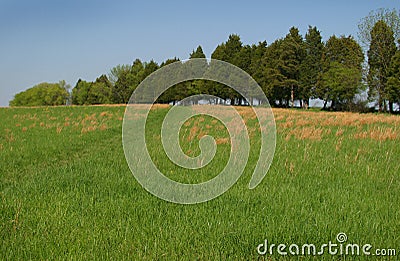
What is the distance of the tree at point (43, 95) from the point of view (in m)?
114

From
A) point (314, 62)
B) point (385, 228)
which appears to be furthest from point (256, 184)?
point (314, 62)

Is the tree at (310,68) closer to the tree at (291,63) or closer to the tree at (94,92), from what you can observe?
the tree at (291,63)

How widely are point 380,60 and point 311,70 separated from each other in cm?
1384

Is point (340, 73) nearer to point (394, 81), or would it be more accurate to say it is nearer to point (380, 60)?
point (380, 60)

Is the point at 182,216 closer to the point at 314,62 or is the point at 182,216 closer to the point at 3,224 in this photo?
the point at 3,224

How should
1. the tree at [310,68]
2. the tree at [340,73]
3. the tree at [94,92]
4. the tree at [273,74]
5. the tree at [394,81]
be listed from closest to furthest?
1. the tree at [394,81]
2. the tree at [340,73]
3. the tree at [273,74]
4. the tree at [310,68]
5. the tree at [94,92]

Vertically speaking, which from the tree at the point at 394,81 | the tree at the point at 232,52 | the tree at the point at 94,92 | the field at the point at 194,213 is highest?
the tree at the point at 232,52

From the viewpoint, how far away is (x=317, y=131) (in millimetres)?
13320

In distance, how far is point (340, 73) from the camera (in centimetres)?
4772

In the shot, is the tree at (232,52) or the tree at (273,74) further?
the tree at (232,52)

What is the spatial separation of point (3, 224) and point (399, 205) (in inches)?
222

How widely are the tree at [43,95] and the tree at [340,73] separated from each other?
9124 cm

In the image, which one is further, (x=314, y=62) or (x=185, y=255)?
(x=314, y=62)

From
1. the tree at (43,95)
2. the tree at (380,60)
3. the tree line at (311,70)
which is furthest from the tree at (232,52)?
the tree at (43,95)
